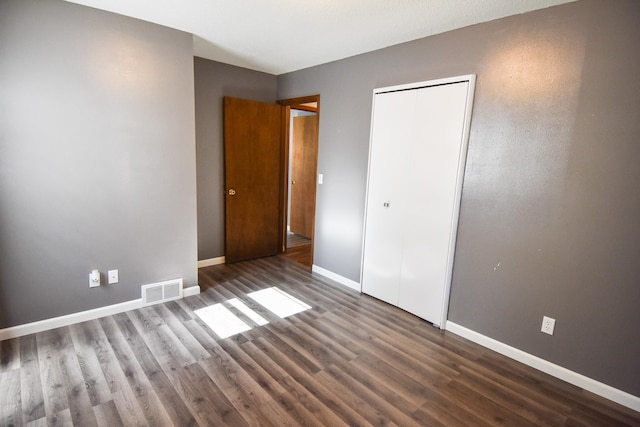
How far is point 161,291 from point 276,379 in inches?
62.8

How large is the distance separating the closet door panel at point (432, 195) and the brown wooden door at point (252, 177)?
209 cm

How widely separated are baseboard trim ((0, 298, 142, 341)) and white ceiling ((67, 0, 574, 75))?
2.42 meters

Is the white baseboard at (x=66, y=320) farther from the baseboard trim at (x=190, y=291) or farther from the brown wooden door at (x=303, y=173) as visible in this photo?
the brown wooden door at (x=303, y=173)

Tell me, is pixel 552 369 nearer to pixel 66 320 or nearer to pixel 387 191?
pixel 387 191

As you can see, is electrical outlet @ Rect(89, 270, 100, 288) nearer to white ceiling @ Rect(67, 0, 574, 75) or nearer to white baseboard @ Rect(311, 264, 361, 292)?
white ceiling @ Rect(67, 0, 574, 75)

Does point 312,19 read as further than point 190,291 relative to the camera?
No

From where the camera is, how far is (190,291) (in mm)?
3211

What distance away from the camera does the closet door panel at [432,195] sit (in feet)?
8.48

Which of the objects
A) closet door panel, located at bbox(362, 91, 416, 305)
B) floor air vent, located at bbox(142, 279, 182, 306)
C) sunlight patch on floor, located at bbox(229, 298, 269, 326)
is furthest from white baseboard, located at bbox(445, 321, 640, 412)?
floor air vent, located at bbox(142, 279, 182, 306)

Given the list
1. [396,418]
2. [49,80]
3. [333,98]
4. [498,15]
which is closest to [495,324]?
[396,418]

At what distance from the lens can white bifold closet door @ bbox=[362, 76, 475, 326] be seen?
2.60 meters

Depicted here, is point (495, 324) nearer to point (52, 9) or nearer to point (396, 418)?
point (396, 418)

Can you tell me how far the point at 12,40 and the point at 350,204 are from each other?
3019 millimetres

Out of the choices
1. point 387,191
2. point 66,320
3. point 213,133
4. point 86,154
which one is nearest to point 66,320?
point 66,320
